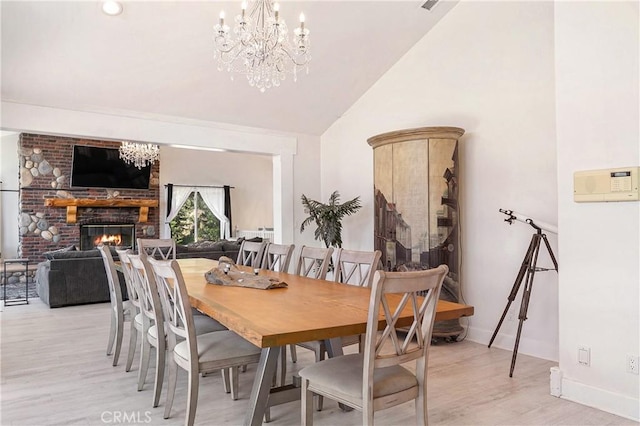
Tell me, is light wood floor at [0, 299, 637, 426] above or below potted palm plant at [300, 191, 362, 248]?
below

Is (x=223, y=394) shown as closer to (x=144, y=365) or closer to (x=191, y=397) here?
(x=144, y=365)

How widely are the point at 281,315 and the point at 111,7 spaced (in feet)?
10.4

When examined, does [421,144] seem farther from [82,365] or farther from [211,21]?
[82,365]

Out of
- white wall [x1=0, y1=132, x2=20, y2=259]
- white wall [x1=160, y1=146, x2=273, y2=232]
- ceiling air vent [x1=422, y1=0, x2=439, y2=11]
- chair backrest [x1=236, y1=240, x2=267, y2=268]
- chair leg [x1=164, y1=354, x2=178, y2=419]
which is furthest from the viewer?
white wall [x1=160, y1=146, x2=273, y2=232]

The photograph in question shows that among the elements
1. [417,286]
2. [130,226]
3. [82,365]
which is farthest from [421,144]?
[130,226]

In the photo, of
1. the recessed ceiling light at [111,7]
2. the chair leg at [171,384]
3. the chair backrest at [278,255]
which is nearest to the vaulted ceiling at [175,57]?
the recessed ceiling light at [111,7]

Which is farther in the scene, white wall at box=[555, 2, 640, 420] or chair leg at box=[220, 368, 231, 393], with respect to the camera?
chair leg at box=[220, 368, 231, 393]

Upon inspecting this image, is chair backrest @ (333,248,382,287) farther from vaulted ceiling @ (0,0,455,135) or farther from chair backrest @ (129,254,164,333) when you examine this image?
vaulted ceiling @ (0,0,455,135)

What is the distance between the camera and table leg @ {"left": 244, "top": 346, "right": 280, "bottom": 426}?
2148 millimetres

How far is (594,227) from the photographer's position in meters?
2.86

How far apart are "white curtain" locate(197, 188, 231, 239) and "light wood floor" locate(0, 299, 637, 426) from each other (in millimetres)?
6807

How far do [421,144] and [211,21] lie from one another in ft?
7.56

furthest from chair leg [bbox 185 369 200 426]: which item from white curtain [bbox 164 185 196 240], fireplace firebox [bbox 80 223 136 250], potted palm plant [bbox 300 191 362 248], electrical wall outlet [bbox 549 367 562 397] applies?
white curtain [bbox 164 185 196 240]

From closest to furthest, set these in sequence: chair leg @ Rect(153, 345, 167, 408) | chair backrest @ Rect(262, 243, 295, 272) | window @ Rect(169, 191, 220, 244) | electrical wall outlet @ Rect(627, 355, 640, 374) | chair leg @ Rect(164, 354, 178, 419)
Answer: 1. chair leg @ Rect(164, 354, 178, 419)
2. electrical wall outlet @ Rect(627, 355, 640, 374)
3. chair leg @ Rect(153, 345, 167, 408)
4. chair backrest @ Rect(262, 243, 295, 272)
5. window @ Rect(169, 191, 220, 244)
